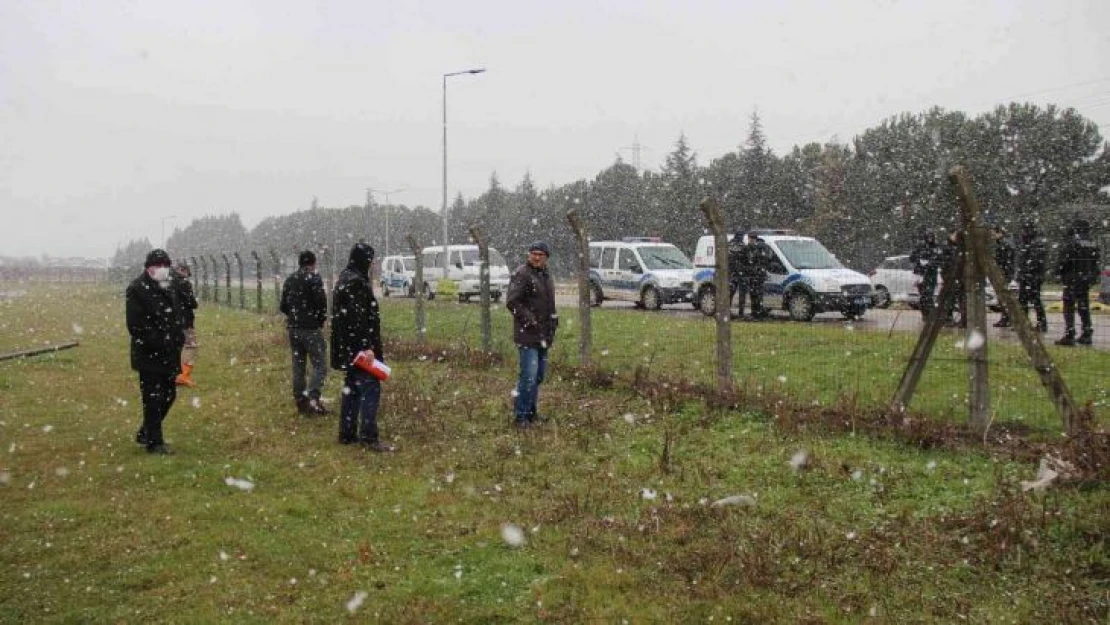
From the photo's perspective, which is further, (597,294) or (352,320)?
(597,294)

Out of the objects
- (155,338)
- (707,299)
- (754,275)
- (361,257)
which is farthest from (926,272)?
(707,299)

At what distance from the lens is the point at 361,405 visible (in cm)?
780

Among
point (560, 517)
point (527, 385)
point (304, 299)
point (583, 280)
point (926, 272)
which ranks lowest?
point (560, 517)

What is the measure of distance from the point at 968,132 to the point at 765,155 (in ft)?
41.3

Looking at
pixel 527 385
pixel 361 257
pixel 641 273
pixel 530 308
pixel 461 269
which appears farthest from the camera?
pixel 461 269

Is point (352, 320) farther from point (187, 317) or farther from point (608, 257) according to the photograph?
point (608, 257)

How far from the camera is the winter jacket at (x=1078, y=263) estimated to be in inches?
394

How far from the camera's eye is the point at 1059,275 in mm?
10719

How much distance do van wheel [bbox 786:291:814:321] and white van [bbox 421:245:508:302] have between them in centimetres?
1225

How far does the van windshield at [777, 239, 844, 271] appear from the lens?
1697 centimetres

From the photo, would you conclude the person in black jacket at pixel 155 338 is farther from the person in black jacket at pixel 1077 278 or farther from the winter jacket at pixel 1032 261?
the person in black jacket at pixel 1077 278

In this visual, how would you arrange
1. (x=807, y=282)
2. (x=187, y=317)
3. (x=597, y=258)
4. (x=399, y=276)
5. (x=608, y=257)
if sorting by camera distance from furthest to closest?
(x=399, y=276), (x=597, y=258), (x=608, y=257), (x=807, y=282), (x=187, y=317)

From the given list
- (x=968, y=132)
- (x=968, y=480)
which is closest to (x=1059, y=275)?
(x=968, y=480)

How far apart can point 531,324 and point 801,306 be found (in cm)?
974
